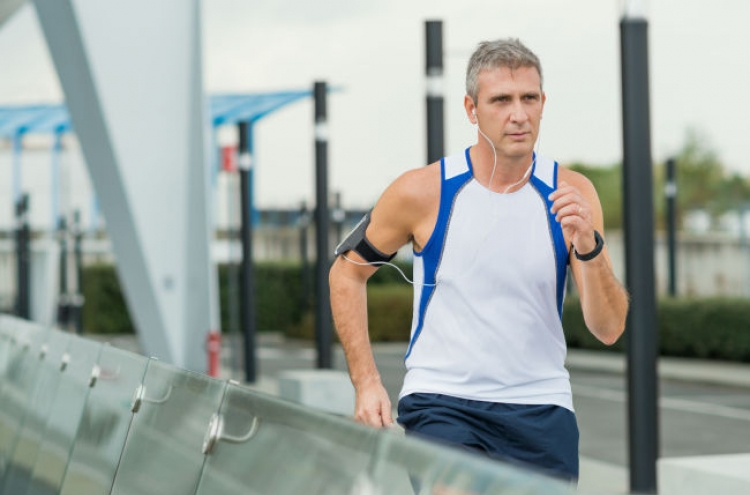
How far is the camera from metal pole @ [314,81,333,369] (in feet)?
50.3

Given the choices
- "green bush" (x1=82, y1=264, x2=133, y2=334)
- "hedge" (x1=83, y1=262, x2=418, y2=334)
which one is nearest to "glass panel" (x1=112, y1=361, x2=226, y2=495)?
"hedge" (x1=83, y1=262, x2=418, y2=334)

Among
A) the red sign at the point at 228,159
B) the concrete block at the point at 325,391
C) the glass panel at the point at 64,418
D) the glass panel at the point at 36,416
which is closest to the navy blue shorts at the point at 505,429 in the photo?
the glass panel at the point at 64,418

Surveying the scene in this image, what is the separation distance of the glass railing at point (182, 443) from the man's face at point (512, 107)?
874 mm

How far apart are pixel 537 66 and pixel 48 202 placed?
38.8 m

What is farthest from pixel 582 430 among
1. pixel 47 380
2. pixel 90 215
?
pixel 90 215

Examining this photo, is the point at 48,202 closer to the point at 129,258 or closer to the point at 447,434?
the point at 129,258

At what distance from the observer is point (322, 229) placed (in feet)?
50.4

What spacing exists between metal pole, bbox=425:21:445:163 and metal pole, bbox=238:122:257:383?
8.35 m

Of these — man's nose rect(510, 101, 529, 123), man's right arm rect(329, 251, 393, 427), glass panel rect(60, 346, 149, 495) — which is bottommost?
glass panel rect(60, 346, 149, 495)

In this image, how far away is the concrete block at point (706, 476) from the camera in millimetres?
5367

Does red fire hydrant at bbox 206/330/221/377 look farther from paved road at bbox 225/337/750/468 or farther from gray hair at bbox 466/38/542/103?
gray hair at bbox 466/38/542/103

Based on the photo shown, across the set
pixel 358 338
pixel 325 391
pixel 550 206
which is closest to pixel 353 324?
pixel 358 338

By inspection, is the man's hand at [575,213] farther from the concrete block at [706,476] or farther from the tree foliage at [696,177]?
the tree foliage at [696,177]

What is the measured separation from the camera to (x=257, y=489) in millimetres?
3662
